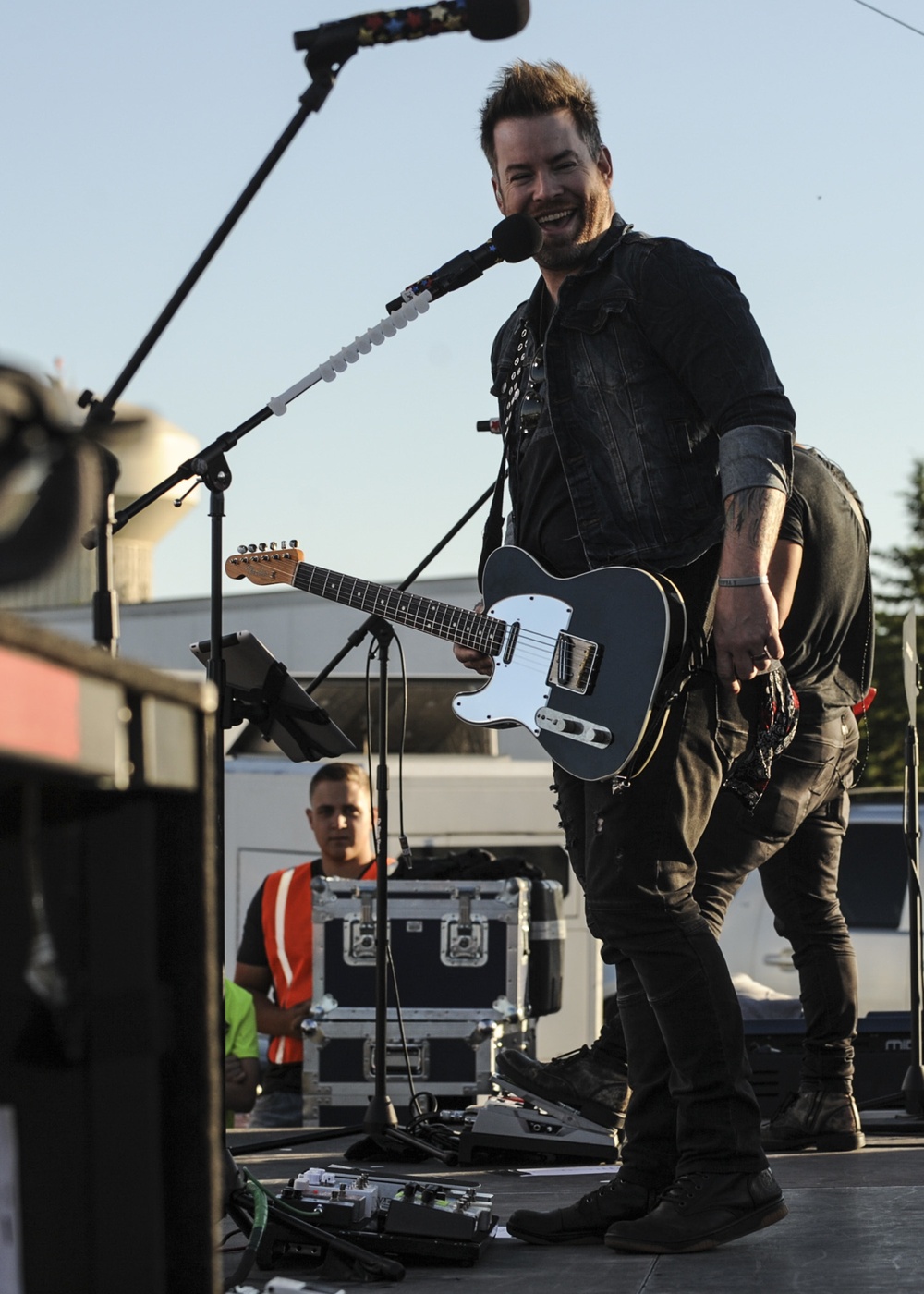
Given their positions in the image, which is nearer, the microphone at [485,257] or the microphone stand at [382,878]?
the microphone at [485,257]

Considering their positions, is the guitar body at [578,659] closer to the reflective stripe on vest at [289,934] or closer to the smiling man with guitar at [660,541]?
the smiling man with guitar at [660,541]

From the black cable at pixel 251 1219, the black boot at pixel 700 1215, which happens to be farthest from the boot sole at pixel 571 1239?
the black cable at pixel 251 1219

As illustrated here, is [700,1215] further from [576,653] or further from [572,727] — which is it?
[576,653]

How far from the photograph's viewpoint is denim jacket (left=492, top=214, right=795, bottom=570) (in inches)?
117

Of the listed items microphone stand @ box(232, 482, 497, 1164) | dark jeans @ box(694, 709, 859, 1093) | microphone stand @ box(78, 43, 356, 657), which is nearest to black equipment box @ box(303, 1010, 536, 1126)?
microphone stand @ box(232, 482, 497, 1164)

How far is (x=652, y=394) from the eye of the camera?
3.08 m

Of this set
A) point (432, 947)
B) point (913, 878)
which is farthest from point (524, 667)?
point (432, 947)

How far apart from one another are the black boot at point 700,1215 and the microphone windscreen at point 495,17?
2.05 m

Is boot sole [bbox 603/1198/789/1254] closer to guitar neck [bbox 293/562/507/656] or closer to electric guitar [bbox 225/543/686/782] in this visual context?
electric guitar [bbox 225/543/686/782]

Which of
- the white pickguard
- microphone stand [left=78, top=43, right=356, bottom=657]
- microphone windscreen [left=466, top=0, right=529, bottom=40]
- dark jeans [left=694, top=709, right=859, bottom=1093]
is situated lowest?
dark jeans [left=694, top=709, right=859, bottom=1093]

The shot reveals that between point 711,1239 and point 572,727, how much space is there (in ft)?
3.31

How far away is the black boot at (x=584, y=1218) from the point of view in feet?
9.56

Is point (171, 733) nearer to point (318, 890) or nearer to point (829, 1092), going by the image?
point (829, 1092)

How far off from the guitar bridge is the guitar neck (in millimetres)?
227
